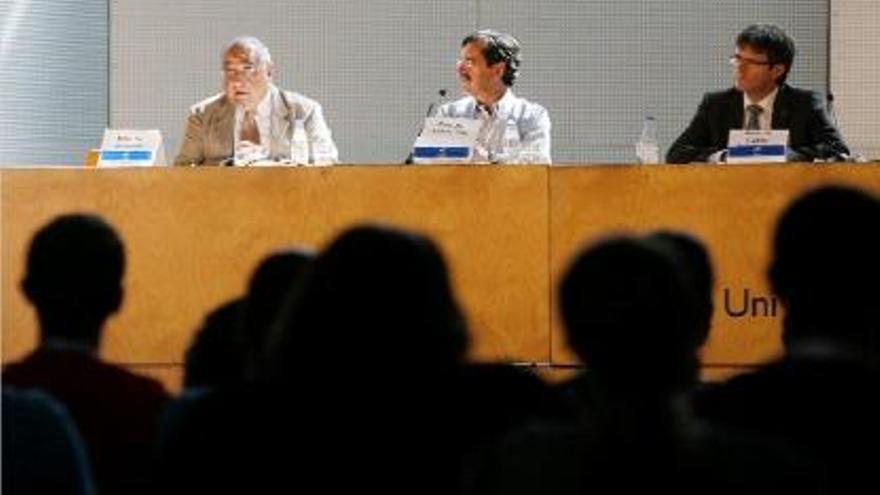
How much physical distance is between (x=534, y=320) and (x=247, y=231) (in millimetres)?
974

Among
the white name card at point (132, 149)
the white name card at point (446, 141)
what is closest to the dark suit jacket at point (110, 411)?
the white name card at point (446, 141)

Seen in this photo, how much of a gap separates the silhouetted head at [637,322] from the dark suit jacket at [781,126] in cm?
444

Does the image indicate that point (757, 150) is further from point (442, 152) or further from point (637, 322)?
point (637, 322)

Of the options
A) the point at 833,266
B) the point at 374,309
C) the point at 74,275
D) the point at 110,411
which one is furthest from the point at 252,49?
the point at 374,309

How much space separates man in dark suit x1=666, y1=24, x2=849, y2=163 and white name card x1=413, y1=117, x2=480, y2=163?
929 mm

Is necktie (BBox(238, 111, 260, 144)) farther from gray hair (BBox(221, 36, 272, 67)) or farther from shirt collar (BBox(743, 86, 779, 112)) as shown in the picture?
shirt collar (BBox(743, 86, 779, 112))

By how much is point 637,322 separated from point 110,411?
1083 millimetres

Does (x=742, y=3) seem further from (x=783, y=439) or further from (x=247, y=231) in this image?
(x=783, y=439)

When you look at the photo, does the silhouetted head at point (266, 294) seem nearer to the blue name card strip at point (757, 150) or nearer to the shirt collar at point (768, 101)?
the blue name card strip at point (757, 150)

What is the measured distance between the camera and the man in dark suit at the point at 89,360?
9.79ft

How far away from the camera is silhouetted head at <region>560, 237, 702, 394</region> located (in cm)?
221

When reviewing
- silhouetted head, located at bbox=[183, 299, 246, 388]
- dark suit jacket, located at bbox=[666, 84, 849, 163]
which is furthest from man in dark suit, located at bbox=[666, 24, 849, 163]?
silhouetted head, located at bbox=[183, 299, 246, 388]

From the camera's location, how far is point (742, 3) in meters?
9.05

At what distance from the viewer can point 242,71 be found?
7211 mm
